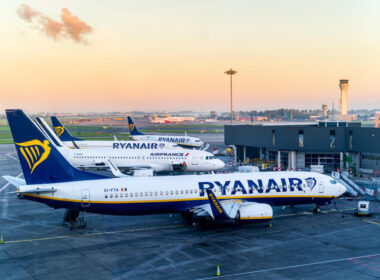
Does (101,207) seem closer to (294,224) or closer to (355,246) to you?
(294,224)

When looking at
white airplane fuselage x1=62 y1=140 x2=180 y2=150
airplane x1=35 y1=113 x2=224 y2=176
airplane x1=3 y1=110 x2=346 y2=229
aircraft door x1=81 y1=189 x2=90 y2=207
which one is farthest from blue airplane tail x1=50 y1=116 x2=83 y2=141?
aircraft door x1=81 y1=189 x2=90 y2=207

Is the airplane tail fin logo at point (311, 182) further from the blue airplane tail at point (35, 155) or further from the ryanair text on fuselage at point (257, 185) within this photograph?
the blue airplane tail at point (35, 155)

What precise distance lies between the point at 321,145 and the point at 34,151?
1712 inches

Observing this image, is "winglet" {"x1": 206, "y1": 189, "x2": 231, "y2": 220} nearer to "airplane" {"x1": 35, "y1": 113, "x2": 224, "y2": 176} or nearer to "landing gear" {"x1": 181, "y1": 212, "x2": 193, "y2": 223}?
"landing gear" {"x1": 181, "y1": 212, "x2": 193, "y2": 223}

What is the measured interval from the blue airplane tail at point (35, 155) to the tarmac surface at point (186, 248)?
4.76 meters

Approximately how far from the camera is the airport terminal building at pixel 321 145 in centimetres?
5494

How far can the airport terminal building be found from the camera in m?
54.9

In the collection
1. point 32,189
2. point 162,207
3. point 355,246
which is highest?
point 32,189

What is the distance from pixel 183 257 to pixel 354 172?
40852mm

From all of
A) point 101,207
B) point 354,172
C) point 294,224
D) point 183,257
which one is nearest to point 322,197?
point 294,224

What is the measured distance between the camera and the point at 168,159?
61.2 metres

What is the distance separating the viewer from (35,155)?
27609mm

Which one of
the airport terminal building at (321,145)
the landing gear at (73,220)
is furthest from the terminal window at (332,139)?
the landing gear at (73,220)

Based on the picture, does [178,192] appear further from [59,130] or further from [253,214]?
[59,130]
